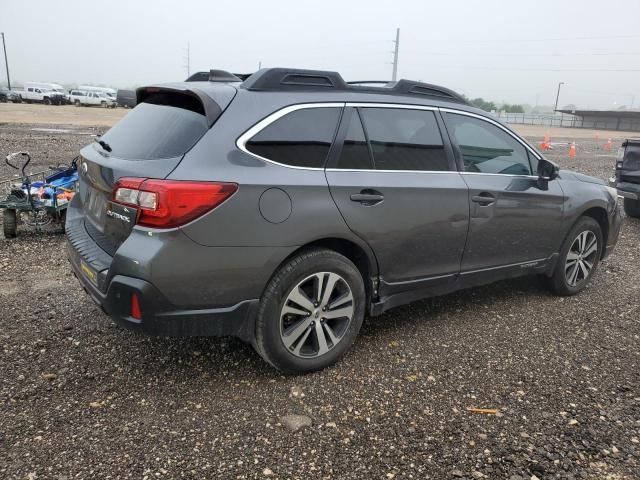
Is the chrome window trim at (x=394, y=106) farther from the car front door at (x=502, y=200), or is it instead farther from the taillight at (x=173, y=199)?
the taillight at (x=173, y=199)

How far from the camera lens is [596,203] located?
16.0 ft

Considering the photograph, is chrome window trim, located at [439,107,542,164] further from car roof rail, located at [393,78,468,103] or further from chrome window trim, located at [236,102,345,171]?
chrome window trim, located at [236,102,345,171]

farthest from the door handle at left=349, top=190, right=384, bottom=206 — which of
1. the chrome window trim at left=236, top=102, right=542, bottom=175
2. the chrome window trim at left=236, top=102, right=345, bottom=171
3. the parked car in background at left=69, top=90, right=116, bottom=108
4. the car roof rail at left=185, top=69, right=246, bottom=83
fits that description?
the parked car in background at left=69, top=90, right=116, bottom=108

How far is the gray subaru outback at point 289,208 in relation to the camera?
2775 millimetres

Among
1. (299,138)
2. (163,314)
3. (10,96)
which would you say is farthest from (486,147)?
(10,96)

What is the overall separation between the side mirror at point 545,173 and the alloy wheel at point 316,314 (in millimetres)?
2096

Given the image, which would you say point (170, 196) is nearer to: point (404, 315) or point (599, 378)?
point (404, 315)

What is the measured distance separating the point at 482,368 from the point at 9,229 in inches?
198

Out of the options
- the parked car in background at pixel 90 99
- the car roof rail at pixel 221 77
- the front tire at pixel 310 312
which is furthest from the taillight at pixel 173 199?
the parked car in background at pixel 90 99

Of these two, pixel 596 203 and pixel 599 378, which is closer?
pixel 599 378

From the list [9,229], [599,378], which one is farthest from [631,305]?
[9,229]

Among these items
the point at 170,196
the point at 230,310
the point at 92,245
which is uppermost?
the point at 170,196

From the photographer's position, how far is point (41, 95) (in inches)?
1998

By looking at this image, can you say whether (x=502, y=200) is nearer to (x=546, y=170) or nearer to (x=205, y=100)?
(x=546, y=170)
